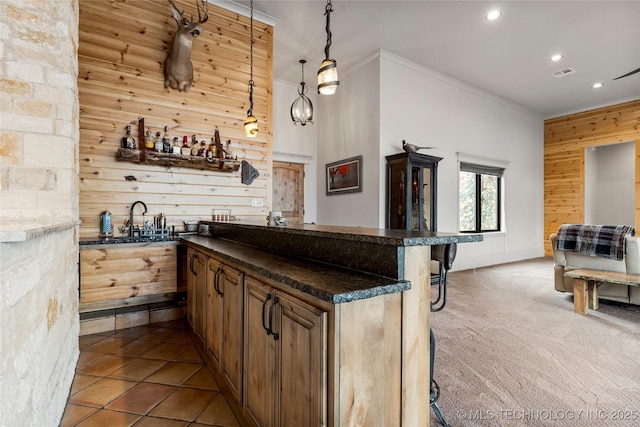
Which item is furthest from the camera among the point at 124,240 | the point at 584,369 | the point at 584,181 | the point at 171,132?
the point at 584,181

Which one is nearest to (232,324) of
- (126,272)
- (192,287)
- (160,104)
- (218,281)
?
(218,281)

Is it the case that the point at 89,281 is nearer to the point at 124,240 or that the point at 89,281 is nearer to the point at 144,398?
the point at 124,240

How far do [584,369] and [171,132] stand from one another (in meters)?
4.40

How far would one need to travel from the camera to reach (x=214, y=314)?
214 cm

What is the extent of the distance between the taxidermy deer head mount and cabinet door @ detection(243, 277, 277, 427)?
9.60 feet

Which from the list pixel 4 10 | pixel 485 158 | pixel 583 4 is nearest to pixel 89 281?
pixel 4 10

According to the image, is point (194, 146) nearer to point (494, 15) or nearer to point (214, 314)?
point (214, 314)

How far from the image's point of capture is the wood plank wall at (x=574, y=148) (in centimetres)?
709

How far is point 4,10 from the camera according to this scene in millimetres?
1720

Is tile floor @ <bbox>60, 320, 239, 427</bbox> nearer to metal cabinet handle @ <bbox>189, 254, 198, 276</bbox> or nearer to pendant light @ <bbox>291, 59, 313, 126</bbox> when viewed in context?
metal cabinet handle @ <bbox>189, 254, 198, 276</bbox>

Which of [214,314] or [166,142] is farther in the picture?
[166,142]

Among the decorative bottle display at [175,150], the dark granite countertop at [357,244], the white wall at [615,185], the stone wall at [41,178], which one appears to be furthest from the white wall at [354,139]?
the white wall at [615,185]

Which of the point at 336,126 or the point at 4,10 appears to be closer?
the point at 4,10

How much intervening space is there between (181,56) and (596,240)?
5249mm
